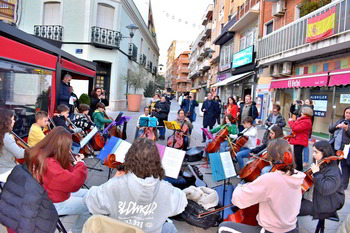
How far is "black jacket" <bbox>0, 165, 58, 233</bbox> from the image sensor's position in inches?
79.4

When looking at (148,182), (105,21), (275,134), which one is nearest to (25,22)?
(105,21)

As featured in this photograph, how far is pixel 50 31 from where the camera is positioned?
1748 cm

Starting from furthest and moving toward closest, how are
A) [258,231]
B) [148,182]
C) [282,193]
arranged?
1. [258,231]
2. [282,193]
3. [148,182]

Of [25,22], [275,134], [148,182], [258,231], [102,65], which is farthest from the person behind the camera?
[102,65]

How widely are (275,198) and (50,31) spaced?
18.7 meters

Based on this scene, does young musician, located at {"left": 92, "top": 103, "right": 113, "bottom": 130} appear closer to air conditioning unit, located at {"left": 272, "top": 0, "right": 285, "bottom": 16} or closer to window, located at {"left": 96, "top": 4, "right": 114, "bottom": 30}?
air conditioning unit, located at {"left": 272, "top": 0, "right": 285, "bottom": 16}

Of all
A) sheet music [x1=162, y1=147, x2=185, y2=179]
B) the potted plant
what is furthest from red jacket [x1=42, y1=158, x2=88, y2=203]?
the potted plant

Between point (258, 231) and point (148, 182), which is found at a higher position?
point (148, 182)

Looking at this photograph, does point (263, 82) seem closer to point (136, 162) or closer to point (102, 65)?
point (102, 65)

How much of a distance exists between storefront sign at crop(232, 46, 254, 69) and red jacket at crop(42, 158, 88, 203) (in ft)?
54.9

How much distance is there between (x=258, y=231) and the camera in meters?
2.44

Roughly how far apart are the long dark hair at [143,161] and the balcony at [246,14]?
1751 centimetres

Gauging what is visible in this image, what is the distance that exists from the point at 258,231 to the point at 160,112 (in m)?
7.09

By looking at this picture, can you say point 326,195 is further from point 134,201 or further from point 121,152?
point 121,152
